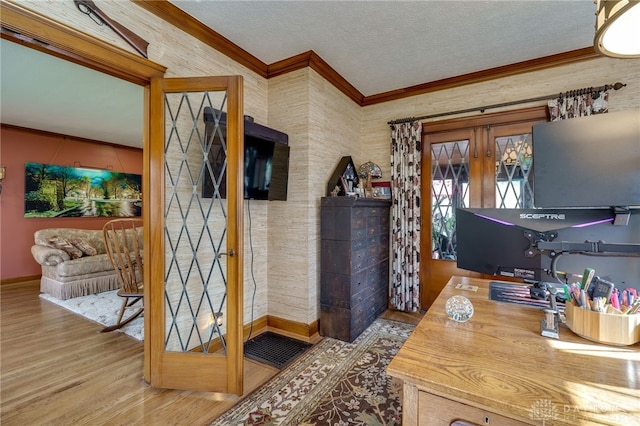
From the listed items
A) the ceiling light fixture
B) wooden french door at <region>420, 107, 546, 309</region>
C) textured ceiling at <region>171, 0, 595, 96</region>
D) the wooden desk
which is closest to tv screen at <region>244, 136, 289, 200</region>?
textured ceiling at <region>171, 0, 595, 96</region>

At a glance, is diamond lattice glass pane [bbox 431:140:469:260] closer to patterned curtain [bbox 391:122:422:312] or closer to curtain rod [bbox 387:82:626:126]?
patterned curtain [bbox 391:122:422:312]

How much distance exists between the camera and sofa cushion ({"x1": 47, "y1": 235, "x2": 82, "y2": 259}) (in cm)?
427

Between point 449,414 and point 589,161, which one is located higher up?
point 589,161

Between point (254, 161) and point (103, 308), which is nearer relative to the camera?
point (254, 161)

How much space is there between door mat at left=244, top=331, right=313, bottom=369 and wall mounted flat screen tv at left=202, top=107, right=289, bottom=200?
141 cm

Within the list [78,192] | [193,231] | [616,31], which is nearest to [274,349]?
[193,231]

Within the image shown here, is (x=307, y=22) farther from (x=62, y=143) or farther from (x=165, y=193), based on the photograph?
(x=62, y=143)

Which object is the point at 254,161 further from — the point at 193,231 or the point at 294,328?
the point at 294,328

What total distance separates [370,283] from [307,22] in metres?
2.61

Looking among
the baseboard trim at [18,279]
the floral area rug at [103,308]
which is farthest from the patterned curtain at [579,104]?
the baseboard trim at [18,279]

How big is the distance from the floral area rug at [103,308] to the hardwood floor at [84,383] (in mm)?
121

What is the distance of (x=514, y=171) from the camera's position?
301cm

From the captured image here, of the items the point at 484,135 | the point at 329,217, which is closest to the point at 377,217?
the point at 329,217

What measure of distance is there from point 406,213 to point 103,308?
412 cm
